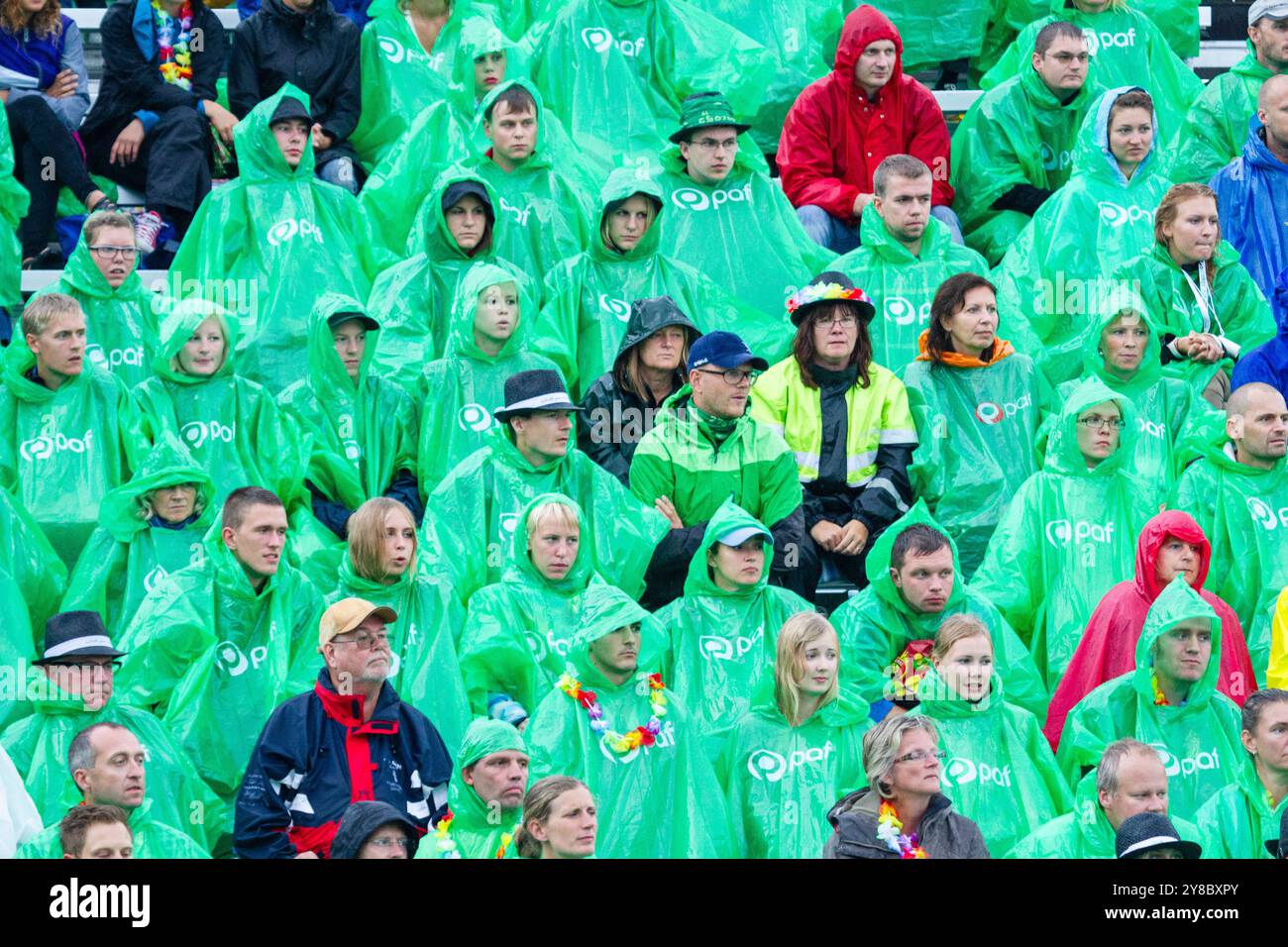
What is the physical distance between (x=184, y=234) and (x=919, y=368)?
310cm

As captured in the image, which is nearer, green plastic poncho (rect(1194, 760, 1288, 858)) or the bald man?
green plastic poncho (rect(1194, 760, 1288, 858))

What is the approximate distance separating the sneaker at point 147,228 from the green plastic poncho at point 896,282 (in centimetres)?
276

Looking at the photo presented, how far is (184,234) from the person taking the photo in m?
11.8

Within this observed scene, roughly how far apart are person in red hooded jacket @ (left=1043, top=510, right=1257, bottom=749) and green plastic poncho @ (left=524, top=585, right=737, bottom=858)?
4.51ft

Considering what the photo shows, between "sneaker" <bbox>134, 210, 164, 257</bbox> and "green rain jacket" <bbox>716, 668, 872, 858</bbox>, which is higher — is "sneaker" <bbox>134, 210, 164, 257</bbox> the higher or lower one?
the higher one

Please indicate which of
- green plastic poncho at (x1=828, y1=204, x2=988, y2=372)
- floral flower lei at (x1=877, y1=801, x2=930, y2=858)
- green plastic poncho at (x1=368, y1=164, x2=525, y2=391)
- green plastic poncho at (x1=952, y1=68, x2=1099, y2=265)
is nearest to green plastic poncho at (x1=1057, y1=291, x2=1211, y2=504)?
green plastic poncho at (x1=828, y1=204, x2=988, y2=372)

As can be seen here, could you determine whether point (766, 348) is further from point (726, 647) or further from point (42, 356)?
point (42, 356)

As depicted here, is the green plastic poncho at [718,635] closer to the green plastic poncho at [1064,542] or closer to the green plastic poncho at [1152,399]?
the green plastic poncho at [1064,542]

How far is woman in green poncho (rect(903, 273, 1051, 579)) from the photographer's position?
34.3ft

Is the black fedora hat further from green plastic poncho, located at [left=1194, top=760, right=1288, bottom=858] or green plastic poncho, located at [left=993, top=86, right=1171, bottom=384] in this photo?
green plastic poncho, located at [left=993, top=86, right=1171, bottom=384]

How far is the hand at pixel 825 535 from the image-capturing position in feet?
33.0

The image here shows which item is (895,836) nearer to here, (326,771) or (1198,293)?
(326,771)

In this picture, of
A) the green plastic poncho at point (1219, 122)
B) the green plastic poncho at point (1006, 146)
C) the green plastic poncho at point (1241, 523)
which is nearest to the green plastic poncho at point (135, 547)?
the green plastic poncho at point (1241, 523)

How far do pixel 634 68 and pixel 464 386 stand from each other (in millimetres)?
2202
